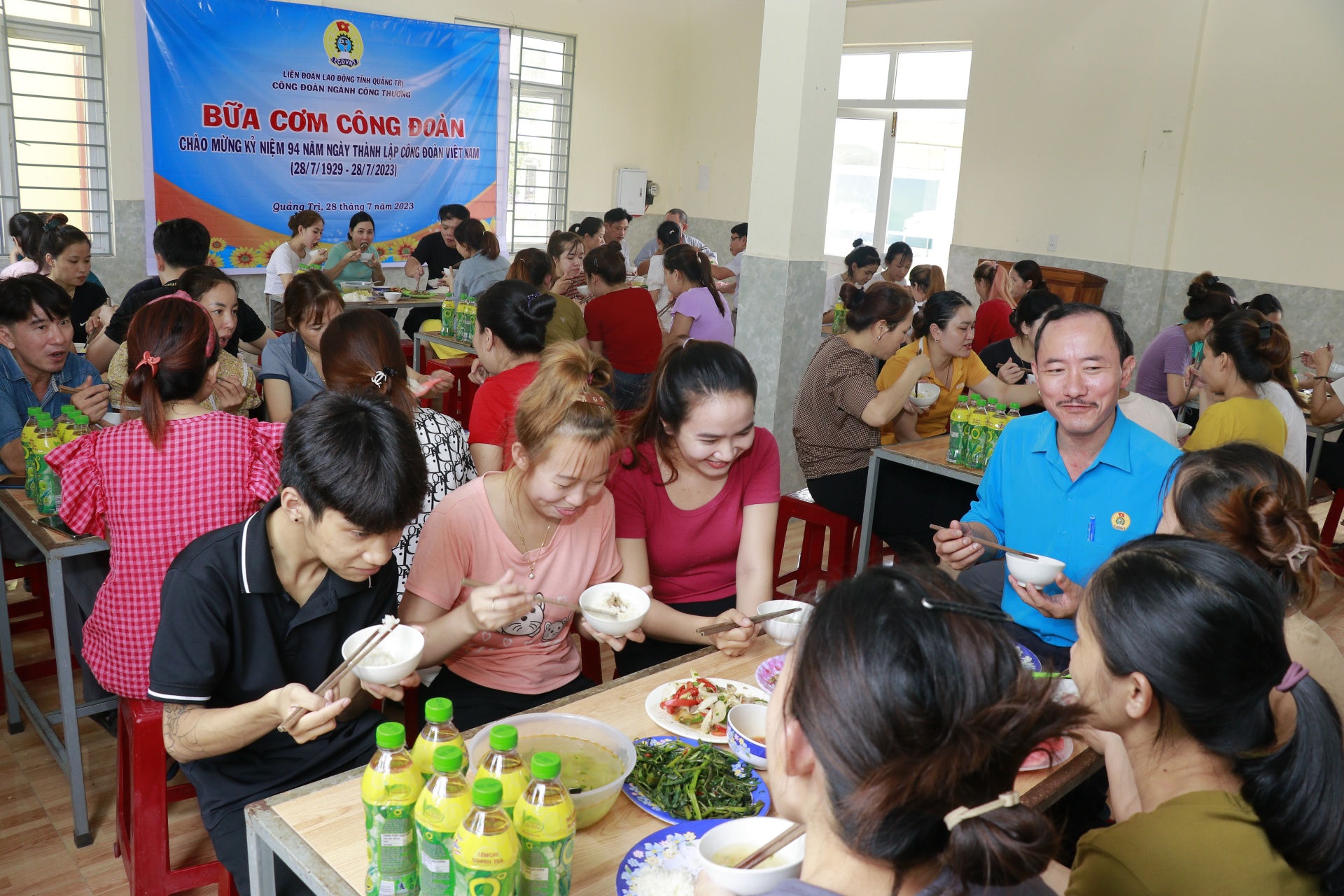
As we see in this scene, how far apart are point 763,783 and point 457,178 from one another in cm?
805

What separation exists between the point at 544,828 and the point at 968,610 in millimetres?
537

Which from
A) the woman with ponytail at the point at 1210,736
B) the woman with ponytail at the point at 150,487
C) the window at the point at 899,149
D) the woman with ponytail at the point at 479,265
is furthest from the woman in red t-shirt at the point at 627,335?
the window at the point at 899,149

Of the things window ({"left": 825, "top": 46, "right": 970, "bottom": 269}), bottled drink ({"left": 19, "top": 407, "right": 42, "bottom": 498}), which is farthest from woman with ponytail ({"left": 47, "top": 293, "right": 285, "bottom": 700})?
window ({"left": 825, "top": 46, "right": 970, "bottom": 269})

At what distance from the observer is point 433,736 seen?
124 centimetres

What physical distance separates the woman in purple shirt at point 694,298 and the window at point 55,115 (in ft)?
13.8

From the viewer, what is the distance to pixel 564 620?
2.14 meters

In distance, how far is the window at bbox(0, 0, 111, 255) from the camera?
6.31m

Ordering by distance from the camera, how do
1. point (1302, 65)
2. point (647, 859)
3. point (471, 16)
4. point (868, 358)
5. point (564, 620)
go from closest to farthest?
point (647, 859) → point (564, 620) → point (868, 358) → point (1302, 65) → point (471, 16)

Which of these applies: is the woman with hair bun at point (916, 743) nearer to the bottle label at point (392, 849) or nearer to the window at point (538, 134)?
the bottle label at point (392, 849)

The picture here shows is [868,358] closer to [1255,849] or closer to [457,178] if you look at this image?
[1255,849]

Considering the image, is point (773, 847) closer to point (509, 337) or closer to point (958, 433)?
point (509, 337)

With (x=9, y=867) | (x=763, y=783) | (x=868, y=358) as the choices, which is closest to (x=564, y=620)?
(x=763, y=783)

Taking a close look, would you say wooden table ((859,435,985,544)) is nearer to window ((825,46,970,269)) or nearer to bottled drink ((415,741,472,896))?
bottled drink ((415,741,472,896))

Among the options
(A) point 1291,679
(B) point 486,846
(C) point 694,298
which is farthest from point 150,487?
(C) point 694,298
